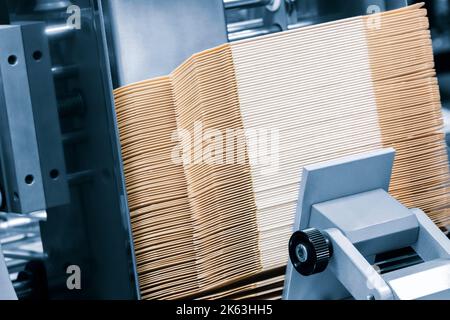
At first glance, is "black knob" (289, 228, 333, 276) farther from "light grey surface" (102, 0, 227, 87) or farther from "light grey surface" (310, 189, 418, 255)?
"light grey surface" (102, 0, 227, 87)

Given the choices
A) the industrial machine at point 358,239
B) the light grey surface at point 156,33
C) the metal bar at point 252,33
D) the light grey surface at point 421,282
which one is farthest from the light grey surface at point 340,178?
the metal bar at point 252,33

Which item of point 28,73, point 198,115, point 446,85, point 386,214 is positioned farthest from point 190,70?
point 446,85

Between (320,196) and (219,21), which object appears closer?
(320,196)

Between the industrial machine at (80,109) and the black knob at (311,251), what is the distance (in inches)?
7.1

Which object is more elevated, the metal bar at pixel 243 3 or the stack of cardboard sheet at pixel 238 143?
the metal bar at pixel 243 3

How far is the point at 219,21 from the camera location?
3.46 ft

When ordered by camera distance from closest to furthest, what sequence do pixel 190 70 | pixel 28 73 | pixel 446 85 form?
pixel 28 73, pixel 190 70, pixel 446 85

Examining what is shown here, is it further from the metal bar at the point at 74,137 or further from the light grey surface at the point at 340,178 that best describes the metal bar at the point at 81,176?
the light grey surface at the point at 340,178

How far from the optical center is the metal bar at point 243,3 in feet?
4.34

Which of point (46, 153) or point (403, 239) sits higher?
point (46, 153)

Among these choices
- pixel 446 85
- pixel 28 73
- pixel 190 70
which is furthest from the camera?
pixel 446 85
